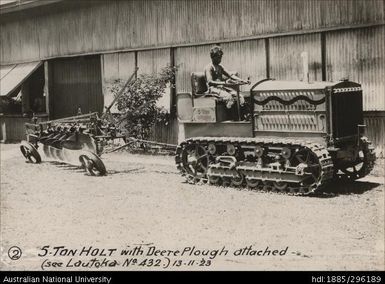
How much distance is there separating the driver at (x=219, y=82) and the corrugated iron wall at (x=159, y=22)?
3271mm

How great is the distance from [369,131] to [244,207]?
548 cm

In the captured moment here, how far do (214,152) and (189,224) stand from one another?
3.43 m

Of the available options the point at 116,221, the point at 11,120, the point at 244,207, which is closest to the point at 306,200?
the point at 244,207

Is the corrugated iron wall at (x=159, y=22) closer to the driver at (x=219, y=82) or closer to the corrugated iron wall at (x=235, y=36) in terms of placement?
the corrugated iron wall at (x=235, y=36)

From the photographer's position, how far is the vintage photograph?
6969 mm

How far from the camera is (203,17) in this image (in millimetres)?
16609

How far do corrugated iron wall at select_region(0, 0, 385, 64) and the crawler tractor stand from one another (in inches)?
138

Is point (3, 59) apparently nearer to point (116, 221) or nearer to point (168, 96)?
point (168, 96)

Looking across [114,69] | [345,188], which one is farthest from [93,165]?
[114,69]

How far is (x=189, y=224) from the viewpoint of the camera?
829 centimetres

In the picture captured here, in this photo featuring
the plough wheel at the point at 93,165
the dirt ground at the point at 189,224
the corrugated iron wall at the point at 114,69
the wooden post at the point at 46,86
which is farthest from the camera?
the wooden post at the point at 46,86

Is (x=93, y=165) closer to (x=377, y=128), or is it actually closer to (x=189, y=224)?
(x=189, y=224)

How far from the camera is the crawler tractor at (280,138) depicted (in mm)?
10102

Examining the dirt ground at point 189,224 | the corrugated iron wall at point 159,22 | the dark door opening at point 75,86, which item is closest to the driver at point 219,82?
the dirt ground at point 189,224
